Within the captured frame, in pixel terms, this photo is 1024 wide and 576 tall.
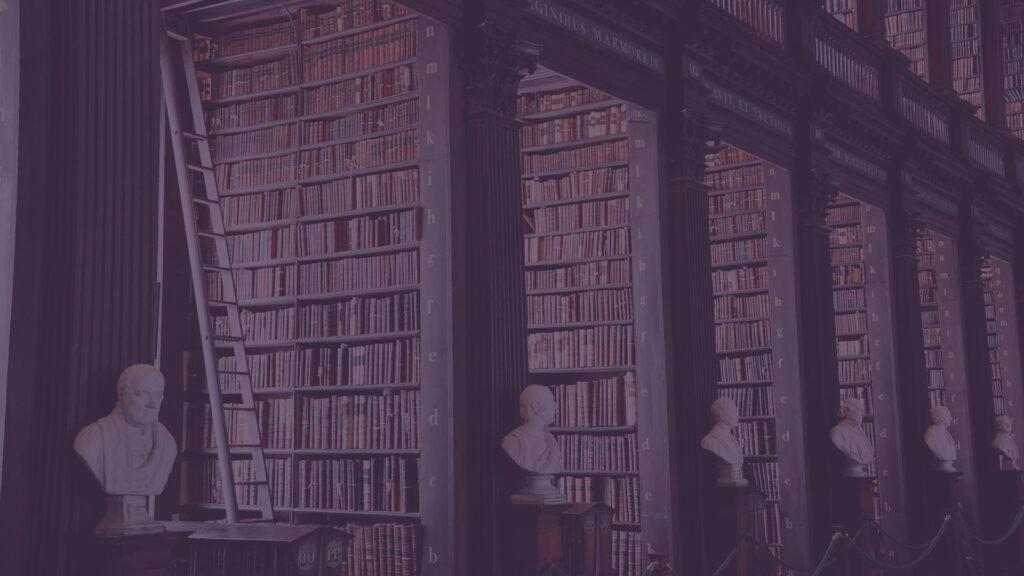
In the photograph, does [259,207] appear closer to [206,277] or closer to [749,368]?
[206,277]

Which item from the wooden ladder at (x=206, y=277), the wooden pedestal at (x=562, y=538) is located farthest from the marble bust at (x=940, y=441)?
the wooden ladder at (x=206, y=277)

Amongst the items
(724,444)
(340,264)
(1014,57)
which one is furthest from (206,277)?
(1014,57)

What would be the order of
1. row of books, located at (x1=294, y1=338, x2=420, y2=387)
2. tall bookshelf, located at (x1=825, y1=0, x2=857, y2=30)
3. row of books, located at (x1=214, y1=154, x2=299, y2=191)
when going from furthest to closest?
tall bookshelf, located at (x1=825, y1=0, x2=857, y2=30) < row of books, located at (x1=214, y1=154, x2=299, y2=191) < row of books, located at (x1=294, y1=338, x2=420, y2=387)

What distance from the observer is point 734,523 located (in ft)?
21.1

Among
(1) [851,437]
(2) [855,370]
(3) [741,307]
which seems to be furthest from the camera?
(2) [855,370]

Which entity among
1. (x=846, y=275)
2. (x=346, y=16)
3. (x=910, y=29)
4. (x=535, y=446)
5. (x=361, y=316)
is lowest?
(x=535, y=446)

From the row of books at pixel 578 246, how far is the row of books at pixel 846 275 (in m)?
3.40

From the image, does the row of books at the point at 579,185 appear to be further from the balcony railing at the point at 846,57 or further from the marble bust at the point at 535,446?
the balcony railing at the point at 846,57

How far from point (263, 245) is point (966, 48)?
9880 mm

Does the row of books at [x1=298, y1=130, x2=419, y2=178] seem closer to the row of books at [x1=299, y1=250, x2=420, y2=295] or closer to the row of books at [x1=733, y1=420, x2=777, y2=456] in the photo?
the row of books at [x1=299, y1=250, x2=420, y2=295]

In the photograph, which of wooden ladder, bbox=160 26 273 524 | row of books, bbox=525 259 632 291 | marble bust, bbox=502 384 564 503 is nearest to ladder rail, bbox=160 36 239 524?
wooden ladder, bbox=160 26 273 524

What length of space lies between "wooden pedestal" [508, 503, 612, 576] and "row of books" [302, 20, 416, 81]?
96.1 inches

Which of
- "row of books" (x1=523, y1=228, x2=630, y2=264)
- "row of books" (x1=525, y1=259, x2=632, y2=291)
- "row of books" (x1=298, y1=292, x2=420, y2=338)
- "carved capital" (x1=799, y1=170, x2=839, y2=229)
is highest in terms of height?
"carved capital" (x1=799, y1=170, x2=839, y2=229)

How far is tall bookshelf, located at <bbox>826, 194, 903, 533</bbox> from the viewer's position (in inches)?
361
